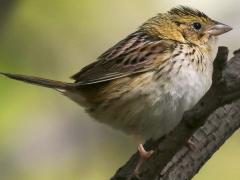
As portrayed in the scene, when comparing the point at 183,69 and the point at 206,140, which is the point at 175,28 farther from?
the point at 206,140

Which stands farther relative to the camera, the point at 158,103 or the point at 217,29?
the point at 217,29

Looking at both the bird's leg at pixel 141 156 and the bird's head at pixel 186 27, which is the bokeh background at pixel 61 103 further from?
the bird's leg at pixel 141 156

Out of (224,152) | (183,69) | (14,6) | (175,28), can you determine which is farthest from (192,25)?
(14,6)

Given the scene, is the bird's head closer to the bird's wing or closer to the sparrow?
the sparrow

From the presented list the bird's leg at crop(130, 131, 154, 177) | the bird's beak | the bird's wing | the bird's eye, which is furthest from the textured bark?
the bird's eye

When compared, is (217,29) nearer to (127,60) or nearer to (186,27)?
(186,27)

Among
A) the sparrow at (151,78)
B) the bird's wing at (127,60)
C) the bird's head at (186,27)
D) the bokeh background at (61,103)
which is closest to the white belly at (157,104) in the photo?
the sparrow at (151,78)

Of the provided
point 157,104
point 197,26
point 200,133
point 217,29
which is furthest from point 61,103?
point 200,133
